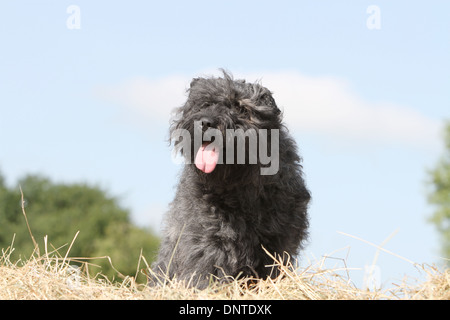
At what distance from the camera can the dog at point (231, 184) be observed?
479cm

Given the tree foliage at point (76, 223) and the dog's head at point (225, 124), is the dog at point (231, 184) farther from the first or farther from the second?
the tree foliage at point (76, 223)

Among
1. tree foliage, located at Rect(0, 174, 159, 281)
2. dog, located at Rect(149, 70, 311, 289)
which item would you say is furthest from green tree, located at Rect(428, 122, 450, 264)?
dog, located at Rect(149, 70, 311, 289)

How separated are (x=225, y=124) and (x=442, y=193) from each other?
2130cm

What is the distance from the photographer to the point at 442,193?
2366cm

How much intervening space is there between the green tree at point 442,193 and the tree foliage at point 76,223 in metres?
12.0

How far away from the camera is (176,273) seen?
17.2ft

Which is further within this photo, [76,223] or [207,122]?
[76,223]

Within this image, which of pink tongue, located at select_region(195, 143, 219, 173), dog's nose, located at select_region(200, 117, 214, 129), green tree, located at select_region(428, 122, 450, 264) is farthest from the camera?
green tree, located at select_region(428, 122, 450, 264)

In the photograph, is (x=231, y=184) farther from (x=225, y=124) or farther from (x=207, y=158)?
(x=225, y=124)

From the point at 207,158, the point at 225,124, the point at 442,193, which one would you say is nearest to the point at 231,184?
the point at 207,158

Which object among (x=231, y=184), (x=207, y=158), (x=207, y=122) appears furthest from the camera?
(x=231, y=184)

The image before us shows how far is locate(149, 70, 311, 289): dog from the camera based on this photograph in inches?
189

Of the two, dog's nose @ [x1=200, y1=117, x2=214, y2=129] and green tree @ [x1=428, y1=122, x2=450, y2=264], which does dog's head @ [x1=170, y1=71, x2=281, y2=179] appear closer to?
dog's nose @ [x1=200, y1=117, x2=214, y2=129]
